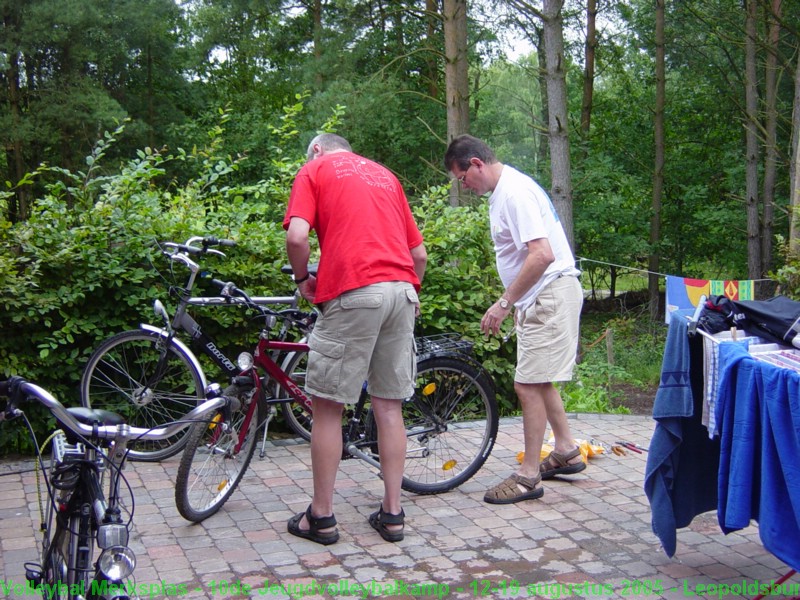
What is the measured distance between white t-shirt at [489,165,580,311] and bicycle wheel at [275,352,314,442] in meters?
1.28

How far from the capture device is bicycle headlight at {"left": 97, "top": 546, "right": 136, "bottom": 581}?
2430 mm

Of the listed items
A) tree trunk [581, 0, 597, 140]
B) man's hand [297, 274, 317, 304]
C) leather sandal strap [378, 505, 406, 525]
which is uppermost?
tree trunk [581, 0, 597, 140]

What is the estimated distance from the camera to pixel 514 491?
4.45 m

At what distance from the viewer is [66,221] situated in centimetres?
540

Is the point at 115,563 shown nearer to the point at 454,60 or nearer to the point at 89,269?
the point at 89,269

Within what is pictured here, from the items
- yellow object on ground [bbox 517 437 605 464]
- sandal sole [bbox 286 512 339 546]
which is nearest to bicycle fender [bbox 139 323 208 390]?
sandal sole [bbox 286 512 339 546]

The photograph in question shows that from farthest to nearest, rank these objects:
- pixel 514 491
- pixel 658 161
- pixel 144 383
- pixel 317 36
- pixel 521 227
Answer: pixel 317 36, pixel 658 161, pixel 144 383, pixel 514 491, pixel 521 227

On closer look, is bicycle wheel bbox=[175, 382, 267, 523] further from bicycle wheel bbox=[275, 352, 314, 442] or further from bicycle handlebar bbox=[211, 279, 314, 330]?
bicycle handlebar bbox=[211, 279, 314, 330]

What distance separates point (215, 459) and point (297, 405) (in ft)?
2.47

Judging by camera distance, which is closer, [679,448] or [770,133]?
[679,448]

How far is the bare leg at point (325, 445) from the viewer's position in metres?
3.87

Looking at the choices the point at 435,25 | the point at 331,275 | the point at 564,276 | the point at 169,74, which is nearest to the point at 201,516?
the point at 331,275

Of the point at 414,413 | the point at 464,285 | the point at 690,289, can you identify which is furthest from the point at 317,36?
the point at 414,413

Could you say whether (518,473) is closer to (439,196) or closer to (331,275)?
(331,275)
